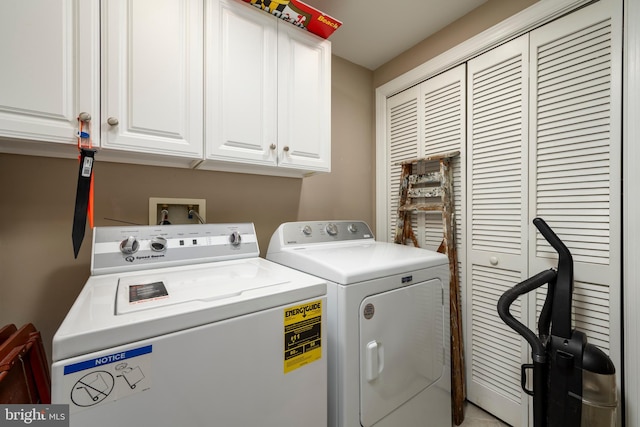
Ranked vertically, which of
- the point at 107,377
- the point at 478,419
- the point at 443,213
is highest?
the point at 443,213

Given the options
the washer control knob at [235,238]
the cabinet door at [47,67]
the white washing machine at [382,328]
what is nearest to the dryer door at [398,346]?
the white washing machine at [382,328]

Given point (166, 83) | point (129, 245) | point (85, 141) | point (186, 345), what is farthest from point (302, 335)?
point (166, 83)

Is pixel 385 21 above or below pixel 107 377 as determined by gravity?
above

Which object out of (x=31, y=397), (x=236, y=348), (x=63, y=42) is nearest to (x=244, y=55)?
(x=63, y=42)

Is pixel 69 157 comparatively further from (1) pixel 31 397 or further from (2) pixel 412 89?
(2) pixel 412 89

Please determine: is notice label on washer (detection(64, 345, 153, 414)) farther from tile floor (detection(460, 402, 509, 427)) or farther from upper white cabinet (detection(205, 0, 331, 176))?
tile floor (detection(460, 402, 509, 427))

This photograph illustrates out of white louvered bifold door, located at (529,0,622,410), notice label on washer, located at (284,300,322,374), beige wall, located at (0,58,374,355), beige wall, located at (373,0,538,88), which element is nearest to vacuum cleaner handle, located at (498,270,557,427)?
white louvered bifold door, located at (529,0,622,410)

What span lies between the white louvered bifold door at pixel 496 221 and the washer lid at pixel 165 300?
1.25 metres

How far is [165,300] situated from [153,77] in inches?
36.5

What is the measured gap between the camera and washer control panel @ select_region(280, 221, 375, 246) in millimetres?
1592

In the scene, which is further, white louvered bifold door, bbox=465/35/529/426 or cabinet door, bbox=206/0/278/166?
white louvered bifold door, bbox=465/35/529/426

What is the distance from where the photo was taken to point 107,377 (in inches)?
25.4

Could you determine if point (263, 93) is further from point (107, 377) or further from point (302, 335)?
point (107, 377)

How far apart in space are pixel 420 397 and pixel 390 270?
A: 2.33ft
